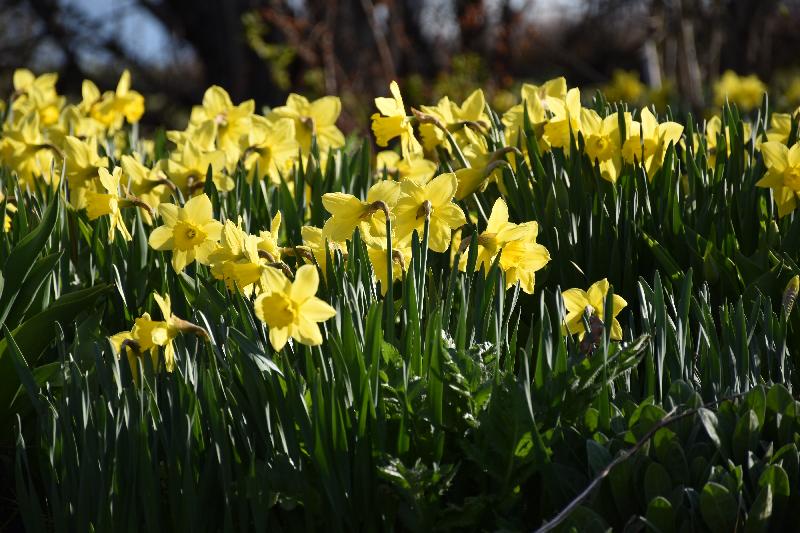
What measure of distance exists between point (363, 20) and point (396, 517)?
28.5 feet

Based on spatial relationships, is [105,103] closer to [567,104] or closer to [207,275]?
[207,275]

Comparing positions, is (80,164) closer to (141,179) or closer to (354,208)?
(141,179)

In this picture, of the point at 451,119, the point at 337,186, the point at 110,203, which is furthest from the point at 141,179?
the point at 451,119

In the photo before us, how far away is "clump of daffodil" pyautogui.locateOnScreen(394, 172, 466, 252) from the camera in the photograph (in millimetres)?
1710

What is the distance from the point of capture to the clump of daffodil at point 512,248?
67.9 inches

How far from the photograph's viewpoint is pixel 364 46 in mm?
9414

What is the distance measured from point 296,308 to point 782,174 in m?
1.18

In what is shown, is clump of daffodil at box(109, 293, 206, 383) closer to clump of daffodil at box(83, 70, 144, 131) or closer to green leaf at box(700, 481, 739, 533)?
green leaf at box(700, 481, 739, 533)

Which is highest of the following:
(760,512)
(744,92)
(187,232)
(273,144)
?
(187,232)

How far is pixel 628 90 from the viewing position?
7.33 meters

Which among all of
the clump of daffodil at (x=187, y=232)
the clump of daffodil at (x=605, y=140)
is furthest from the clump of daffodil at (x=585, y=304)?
the clump of daffodil at (x=187, y=232)

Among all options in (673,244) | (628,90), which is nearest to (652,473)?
(673,244)

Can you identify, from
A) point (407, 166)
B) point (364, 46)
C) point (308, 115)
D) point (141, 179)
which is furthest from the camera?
point (364, 46)

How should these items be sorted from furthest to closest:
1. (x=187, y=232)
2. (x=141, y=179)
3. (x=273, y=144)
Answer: (x=273, y=144) < (x=141, y=179) < (x=187, y=232)
